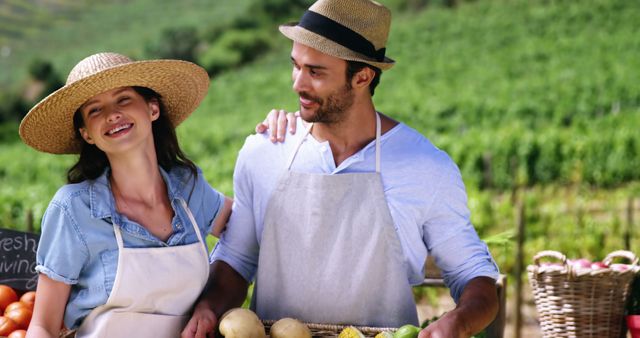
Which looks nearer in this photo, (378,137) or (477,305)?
(477,305)

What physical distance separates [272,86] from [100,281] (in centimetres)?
3560

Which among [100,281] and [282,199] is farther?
[282,199]

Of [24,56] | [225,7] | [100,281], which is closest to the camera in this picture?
[100,281]

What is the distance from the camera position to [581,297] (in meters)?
3.16

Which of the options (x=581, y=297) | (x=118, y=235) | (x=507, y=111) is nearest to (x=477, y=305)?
(x=581, y=297)

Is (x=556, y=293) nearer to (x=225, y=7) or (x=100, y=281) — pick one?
(x=100, y=281)

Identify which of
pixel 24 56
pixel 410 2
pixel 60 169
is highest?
pixel 410 2

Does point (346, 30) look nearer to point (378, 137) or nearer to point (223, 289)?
point (378, 137)

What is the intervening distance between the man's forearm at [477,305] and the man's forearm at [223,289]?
0.68 meters

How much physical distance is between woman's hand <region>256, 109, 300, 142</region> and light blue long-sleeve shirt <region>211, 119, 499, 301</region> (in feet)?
0.08

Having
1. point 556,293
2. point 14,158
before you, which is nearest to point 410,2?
point 14,158

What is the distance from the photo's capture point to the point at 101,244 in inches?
95.1

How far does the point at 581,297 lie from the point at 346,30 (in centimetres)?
128

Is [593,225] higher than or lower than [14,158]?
higher
